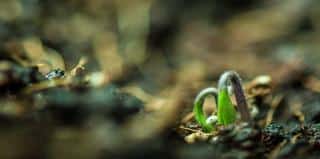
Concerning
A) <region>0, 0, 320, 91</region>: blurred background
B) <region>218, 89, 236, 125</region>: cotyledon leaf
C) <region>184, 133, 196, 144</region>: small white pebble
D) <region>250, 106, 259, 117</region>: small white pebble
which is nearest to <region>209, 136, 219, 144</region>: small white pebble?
<region>184, 133, 196, 144</region>: small white pebble

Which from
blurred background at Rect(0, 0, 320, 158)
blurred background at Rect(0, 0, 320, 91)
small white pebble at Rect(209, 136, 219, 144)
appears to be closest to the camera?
small white pebble at Rect(209, 136, 219, 144)

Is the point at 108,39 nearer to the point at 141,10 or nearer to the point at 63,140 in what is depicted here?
the point at 141,10

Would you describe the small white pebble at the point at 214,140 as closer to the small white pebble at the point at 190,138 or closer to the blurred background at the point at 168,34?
the small white pebble at the point at 190,138

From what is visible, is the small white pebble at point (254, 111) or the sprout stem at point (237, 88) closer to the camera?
the sprout stem at point (237, 88)

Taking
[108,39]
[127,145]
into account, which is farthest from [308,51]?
[127,145]

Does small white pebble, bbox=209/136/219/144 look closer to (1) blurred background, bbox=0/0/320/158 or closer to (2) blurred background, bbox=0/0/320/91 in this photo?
(1) blurred background, bbox=0/0/320/158

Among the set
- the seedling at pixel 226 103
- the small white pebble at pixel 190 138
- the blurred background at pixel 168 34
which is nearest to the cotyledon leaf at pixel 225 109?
the seedling at pixel 226 103

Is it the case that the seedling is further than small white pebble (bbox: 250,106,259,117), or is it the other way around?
small white pebble (bbox: 250,106,259,117)

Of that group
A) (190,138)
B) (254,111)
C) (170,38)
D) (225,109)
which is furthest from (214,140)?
(170,38)
